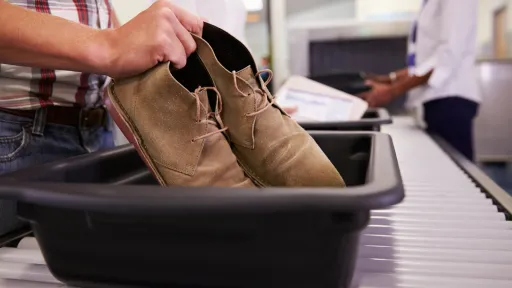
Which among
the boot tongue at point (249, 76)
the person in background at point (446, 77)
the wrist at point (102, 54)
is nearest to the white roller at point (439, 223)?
the boot tongue at point (249, 76)

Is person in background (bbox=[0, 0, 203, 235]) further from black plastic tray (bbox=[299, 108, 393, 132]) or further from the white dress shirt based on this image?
the white dress shirt

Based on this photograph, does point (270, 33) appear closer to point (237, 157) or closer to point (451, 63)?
point (451, 63)

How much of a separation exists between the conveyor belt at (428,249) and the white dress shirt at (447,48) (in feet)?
3.11

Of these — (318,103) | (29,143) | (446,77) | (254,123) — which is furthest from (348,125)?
(446,77)

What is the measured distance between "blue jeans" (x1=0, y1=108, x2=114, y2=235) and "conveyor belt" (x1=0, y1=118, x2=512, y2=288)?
0.08 meters

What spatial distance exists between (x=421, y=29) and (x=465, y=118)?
1.26 feet

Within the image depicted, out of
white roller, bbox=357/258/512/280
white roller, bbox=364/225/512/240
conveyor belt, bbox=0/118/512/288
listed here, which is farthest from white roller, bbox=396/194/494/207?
white roller, bbox=357/258/512/280

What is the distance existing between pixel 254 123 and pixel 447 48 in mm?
1314

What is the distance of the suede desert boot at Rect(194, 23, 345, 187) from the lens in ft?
1.62

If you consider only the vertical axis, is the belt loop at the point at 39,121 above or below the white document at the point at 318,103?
above

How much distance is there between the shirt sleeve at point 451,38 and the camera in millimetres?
1554

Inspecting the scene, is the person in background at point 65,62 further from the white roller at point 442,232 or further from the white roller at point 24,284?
the white roller at point 442,232

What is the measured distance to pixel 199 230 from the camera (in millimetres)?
354

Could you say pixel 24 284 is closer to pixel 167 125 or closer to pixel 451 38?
pixel 167 125
